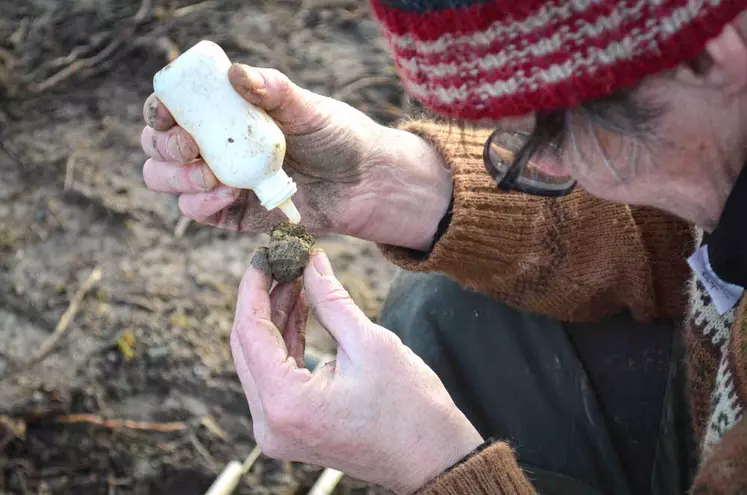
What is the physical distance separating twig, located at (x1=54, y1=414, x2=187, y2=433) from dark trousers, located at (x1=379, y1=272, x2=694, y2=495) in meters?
0.78

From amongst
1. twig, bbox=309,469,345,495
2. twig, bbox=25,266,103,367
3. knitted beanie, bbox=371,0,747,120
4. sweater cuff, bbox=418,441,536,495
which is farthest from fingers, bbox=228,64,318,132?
twig, bbox=25,266,103,367

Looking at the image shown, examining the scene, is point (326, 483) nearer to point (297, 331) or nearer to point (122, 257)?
point (297, 331)

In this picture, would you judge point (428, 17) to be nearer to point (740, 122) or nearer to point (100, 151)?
point (740, 122)

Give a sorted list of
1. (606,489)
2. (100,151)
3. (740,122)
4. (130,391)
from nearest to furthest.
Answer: (740,122), (606,489), (130,391), (100,151)

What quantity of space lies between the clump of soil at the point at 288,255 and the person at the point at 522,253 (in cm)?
3

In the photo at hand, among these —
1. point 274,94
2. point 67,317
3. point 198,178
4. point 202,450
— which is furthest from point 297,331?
point 67,317

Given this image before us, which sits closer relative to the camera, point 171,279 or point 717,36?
point 717,36

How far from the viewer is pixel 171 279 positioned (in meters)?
2.46

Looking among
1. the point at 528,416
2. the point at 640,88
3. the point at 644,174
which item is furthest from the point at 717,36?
A: the point at 528,416

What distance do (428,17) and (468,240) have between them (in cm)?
76

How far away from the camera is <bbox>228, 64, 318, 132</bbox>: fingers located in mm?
1287

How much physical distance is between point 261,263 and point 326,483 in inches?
32.4

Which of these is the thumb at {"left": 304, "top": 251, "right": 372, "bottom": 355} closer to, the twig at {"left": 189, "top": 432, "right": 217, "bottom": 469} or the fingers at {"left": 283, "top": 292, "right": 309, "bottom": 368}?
the fingers at {"left": 283, "top": 292, "right": 309, "bottom": 368}

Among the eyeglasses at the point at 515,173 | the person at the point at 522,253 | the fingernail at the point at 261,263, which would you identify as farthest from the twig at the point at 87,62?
the eyeglasses at the point at 515,173
